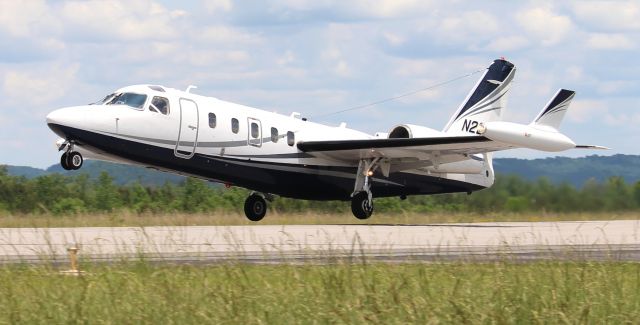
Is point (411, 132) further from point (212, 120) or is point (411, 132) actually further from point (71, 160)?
point (71, 160)

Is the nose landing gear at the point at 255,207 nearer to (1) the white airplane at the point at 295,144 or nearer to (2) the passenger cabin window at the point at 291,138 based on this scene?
(1) the white airplane at the point at 295,144

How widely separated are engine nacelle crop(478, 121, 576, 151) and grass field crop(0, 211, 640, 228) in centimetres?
276

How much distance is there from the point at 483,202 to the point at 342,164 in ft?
20.0

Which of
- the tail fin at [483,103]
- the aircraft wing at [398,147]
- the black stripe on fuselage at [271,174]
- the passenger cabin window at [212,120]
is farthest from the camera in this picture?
the tail fin at [483,103]

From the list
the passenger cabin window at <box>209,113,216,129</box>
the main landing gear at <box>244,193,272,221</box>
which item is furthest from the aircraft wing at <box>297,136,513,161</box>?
the passenger cabin window at <box>209,113,216,129</box>

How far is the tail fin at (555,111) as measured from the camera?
30391mm

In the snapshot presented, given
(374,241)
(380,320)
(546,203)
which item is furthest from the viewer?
(546,203)

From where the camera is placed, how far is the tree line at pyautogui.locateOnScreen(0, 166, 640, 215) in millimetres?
33906

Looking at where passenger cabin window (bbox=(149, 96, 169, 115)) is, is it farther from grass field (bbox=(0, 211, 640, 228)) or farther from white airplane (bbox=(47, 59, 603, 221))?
grass field (bbox=(0, 211, 640, 228))

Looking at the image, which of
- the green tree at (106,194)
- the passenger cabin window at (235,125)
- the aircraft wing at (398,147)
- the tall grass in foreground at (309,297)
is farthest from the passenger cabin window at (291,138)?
the tall grass in foreground at (309,297)

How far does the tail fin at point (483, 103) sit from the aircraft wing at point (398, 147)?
405cm

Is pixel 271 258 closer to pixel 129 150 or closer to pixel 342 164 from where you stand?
pixel 129 150

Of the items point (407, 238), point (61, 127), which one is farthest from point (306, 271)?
point (61, 127)

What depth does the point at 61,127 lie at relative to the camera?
24953mm
